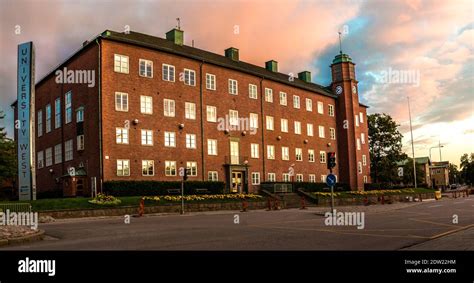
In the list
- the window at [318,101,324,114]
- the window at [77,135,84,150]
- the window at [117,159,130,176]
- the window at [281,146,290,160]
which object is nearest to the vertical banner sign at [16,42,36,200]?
the window at [117,159,130,176]

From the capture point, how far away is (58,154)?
137 feet

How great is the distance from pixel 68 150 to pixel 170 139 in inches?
369

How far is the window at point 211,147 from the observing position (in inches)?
1693

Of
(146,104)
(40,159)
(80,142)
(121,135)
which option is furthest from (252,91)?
(40,159)

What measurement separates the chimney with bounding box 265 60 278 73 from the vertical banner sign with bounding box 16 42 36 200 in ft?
115

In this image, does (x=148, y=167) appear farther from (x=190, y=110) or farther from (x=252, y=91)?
(x=252, y=91)

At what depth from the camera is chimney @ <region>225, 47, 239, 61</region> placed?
52.8m

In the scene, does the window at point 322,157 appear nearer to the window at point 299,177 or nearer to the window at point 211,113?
the window at point 299,177

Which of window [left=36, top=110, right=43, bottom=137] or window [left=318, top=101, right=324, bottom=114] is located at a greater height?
window [left=318, top=101, right=324, bottom=114]

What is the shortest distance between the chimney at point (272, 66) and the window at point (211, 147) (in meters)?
18.9

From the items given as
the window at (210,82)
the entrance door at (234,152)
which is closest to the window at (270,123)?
the entrance door at (234,152)

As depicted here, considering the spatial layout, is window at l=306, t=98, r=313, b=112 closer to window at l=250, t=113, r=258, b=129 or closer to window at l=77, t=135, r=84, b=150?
window at l=250, t=113, r=258, b=129
